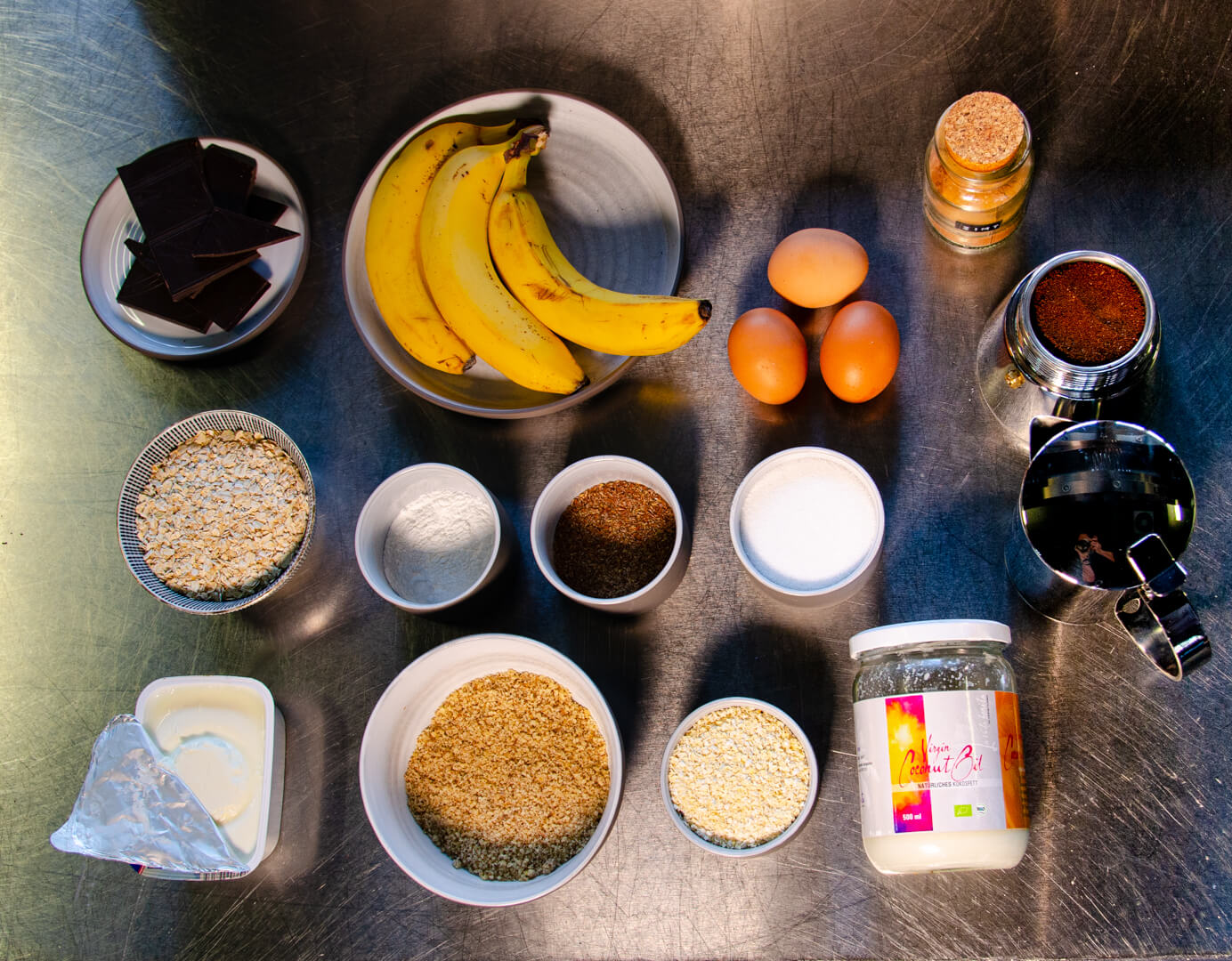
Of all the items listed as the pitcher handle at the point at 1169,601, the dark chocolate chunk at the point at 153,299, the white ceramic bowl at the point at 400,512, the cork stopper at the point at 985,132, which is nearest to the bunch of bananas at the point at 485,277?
the white ceramic bowl at the point at 400,512

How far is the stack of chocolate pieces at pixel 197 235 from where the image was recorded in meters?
0.98

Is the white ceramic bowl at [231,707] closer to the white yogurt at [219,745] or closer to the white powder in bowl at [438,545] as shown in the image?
the white yogurt at [219,745]

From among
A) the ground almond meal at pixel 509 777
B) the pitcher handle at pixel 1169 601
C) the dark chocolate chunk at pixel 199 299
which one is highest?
the dark chocolate chunk at pixel 199 299

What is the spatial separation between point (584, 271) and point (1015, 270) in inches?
18.1

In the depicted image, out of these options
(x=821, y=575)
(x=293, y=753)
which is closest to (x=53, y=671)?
(x=293, y=753)

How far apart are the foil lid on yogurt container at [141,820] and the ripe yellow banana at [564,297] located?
60 cm

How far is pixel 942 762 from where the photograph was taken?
0.78 m

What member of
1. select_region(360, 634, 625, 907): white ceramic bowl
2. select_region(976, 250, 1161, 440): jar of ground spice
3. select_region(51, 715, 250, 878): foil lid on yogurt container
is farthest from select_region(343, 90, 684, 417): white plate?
select_region(51, 715, 250, 878): foil lid on yogurt container

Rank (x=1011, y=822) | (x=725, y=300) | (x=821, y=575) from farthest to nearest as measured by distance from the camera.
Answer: (x=725, y=300) < (x=821, y=575) < (x=1011, y=822)

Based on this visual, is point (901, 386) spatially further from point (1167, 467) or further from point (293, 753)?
point (293, 753)

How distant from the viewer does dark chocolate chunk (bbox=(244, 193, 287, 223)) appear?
106 centimetres

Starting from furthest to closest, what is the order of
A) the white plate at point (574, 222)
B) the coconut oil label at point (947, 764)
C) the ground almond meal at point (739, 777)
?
the white plate at point (574, 222) < the ground almond meal at point (739, 777) < the coconut oil label at point (947, 764)

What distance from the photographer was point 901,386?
99 cm

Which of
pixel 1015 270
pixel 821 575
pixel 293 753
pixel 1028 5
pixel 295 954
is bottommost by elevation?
pixel 295 954
